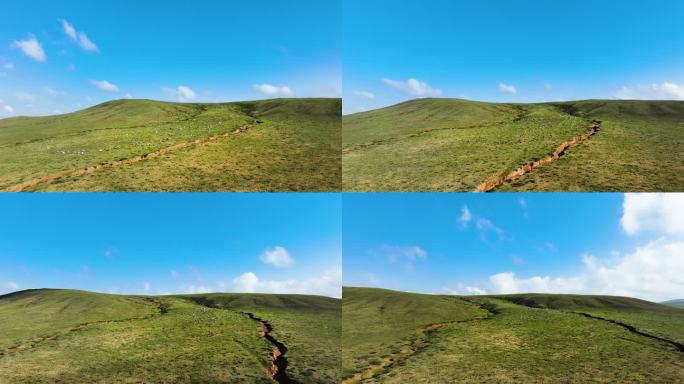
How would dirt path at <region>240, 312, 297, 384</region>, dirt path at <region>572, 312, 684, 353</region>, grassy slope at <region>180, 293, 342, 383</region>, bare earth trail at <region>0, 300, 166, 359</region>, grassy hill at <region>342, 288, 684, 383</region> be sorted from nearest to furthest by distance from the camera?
grassy hill at <region>342, 288, 684, 383</region> → dirt path at <region>240, 312, 297, 384</region> → grassy slope at <region>180, 293, 342, 383</region> → bare earth trail at <region>0, 300, 166, 359</region> → dirt path at <region>572, 312, 684, 353</region>

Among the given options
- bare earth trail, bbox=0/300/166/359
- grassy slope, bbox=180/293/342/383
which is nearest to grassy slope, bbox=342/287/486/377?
grassy slope, bbox=180/293/342/383

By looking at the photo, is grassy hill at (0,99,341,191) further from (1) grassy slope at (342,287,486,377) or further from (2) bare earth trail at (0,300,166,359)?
(2) bare earth trail at (0,300,166,359)

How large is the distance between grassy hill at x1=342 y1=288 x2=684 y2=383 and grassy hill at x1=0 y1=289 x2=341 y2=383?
135 inches

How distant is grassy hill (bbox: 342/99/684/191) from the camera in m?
23.0

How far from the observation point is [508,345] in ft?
86.8

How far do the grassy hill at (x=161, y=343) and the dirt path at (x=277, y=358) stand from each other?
15 cm

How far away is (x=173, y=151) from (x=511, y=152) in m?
29.8

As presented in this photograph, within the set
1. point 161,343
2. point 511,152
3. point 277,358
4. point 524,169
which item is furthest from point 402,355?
point 511,152

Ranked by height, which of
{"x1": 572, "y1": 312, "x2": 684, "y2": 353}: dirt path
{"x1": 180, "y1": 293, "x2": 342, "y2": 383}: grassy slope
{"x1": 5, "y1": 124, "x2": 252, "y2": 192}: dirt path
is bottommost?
{"x1": 180, "y1": 293, "x2": 342, "y2": 383}: grassy slope

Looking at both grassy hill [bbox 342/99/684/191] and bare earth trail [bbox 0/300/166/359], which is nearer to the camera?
grassy hill [bbox 342/99/684/191]

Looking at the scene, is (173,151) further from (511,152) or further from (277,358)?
(511,152)

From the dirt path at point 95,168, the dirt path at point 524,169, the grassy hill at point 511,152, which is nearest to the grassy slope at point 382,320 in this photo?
the grassy hill at point 511,152

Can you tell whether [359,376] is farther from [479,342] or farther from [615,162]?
[615,162]

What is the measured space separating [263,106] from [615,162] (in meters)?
54.9
